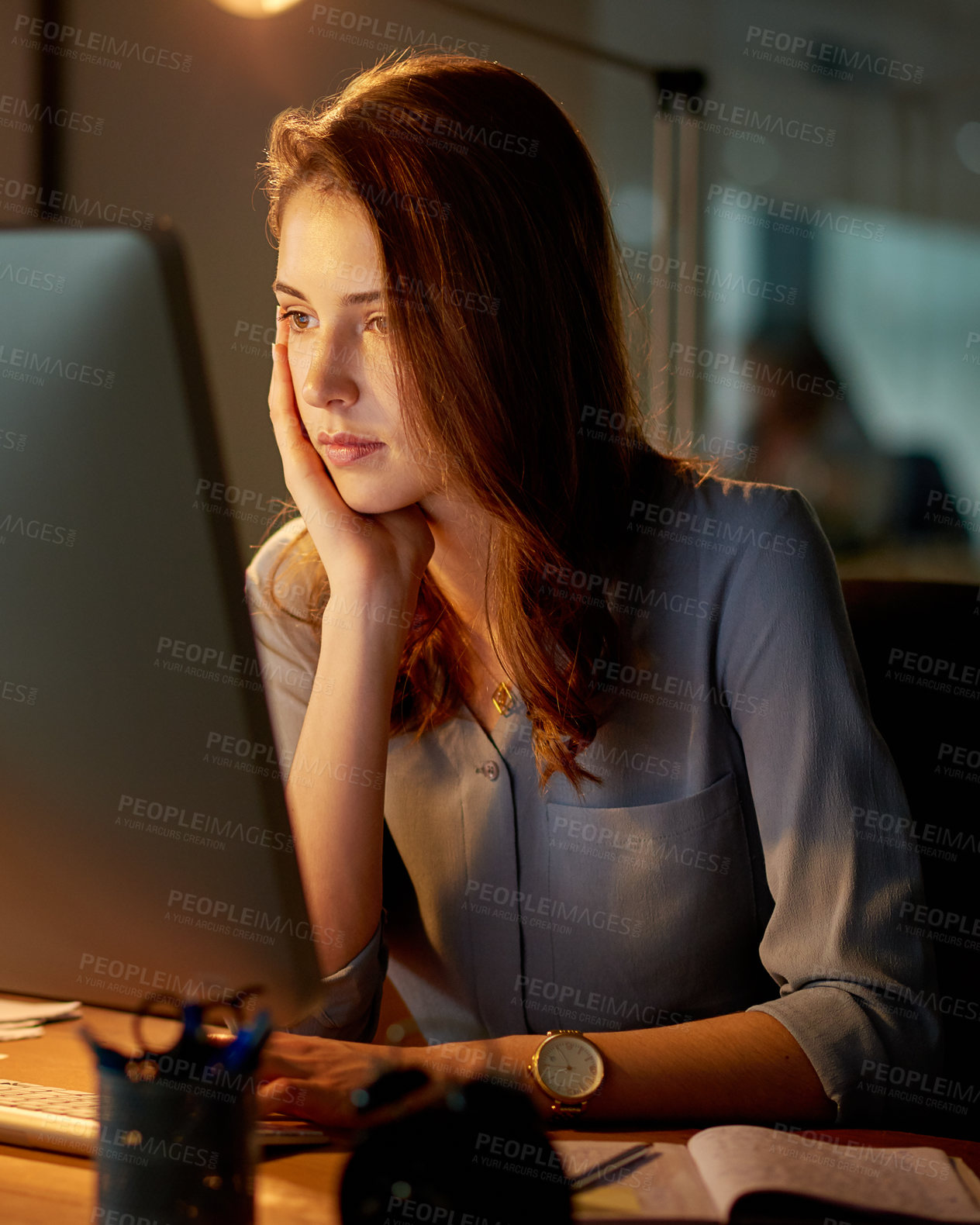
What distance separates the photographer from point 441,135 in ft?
3.55

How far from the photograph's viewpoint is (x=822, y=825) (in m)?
1.00

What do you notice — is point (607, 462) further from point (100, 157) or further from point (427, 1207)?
point (100, 157)

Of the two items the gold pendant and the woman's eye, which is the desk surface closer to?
the gold pendant

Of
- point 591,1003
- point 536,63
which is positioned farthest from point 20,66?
point 591,1003

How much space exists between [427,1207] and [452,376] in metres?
0.80

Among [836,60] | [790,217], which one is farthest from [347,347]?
[836,60]

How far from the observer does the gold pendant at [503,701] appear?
3.87ft

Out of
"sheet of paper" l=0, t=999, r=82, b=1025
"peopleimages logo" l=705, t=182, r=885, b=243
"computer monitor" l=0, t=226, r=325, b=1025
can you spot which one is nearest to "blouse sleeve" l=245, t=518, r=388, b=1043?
"sheet of paper" l=0, t=999, r=82, b=1025

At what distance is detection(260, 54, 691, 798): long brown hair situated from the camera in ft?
3.52

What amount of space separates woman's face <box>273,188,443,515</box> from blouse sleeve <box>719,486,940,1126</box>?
1.24 feet

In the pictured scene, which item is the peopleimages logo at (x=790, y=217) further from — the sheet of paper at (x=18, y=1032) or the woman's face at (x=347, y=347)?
the sheet of paper at (x=18, y=1032)

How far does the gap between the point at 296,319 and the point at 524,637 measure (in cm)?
42

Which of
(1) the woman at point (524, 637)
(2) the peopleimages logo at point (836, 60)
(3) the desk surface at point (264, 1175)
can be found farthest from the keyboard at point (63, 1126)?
(2) the peopleimages logo at point (836, 60)

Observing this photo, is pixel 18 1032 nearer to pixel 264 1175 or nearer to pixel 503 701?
pixel 264 1175
